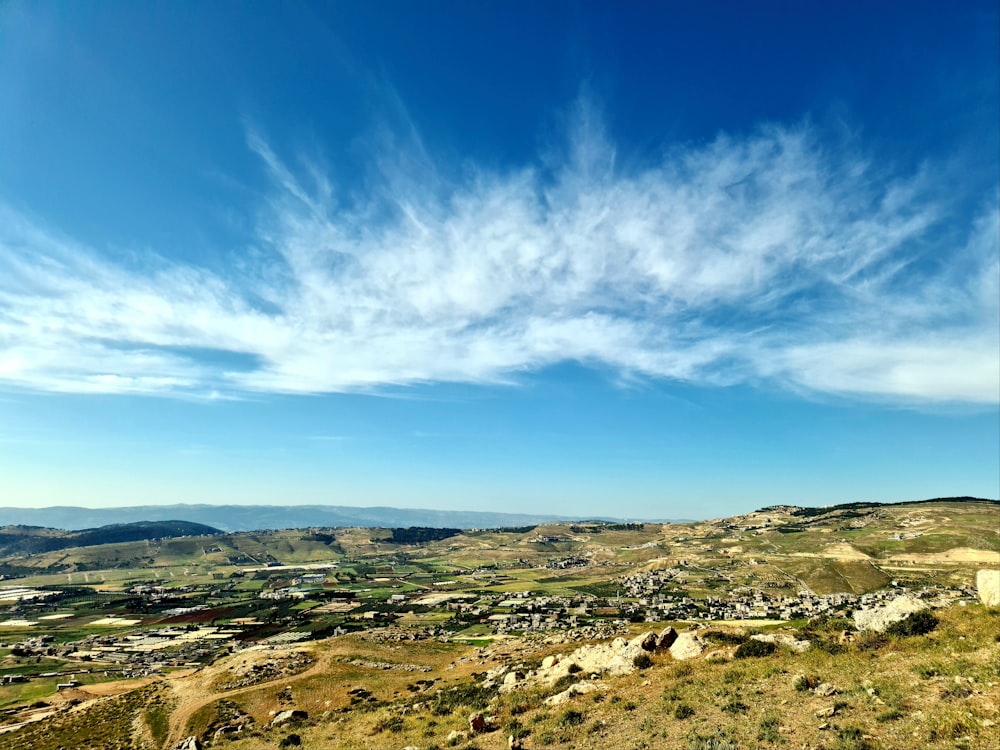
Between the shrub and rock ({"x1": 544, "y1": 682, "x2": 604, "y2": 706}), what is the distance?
38.9 ft

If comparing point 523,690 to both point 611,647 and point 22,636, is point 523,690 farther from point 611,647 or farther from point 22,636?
point 22,636

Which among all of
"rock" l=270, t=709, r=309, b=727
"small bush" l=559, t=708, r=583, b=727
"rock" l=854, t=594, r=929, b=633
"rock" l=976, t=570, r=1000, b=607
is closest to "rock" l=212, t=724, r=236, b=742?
"rock" l=270, t=709, r=309, b=727

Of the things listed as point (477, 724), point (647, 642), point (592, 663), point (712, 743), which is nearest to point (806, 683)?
point (712, 743)

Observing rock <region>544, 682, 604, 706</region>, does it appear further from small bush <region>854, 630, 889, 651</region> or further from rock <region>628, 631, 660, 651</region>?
small bush <region>854, 630, 889, 651</region>

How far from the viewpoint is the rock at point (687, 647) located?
1786 inches

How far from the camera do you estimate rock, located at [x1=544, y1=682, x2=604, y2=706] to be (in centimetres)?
3899

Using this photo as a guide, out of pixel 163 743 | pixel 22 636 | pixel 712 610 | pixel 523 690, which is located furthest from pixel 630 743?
pixel 22 636

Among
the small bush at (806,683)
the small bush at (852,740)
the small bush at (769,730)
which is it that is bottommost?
the small bush at (769,730)

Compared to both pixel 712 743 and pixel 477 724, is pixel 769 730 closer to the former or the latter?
pixel 712 743

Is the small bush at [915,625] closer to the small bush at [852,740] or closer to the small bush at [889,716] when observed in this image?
the small bush at [889,716]

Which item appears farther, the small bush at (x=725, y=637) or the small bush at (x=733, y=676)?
the small bush at (x=725, y=637)

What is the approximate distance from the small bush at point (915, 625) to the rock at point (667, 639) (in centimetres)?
1897

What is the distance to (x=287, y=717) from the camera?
59219mm

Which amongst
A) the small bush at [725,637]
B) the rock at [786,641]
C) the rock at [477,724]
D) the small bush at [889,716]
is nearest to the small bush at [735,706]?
the small bush at [889,716]
